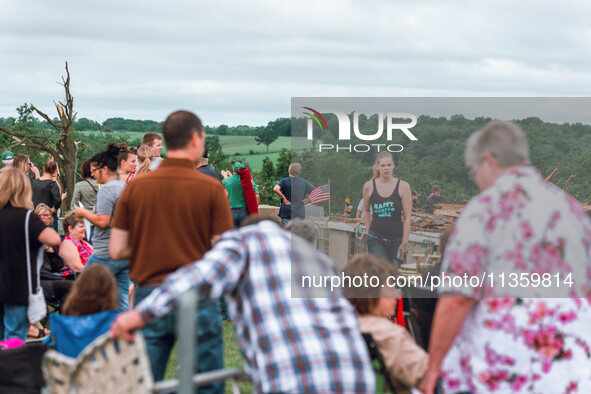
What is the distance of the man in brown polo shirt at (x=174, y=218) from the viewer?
3.19 m

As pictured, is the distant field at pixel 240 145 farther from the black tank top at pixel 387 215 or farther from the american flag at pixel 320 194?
the black tank top at pixel 387 215

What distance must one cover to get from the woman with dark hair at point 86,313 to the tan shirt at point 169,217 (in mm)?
564

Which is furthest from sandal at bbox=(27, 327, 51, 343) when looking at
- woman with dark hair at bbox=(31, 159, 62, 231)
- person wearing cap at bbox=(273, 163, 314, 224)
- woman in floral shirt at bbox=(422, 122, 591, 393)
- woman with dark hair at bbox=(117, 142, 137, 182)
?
person wearing cap at bbox=(273, 163, 314, 224)

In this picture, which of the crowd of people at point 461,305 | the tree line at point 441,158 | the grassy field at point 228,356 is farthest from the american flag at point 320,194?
the crowd of people at point 461,305

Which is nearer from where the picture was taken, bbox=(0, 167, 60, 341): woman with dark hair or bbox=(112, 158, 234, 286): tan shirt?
bbox=(112, 158, 234, 286): tan shirt

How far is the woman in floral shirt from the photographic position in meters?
2.40

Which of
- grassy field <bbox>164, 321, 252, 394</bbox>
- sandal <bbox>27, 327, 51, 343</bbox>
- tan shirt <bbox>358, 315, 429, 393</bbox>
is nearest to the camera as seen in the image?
tan shirt <bbox>358, 315, 429, 393</bbox>

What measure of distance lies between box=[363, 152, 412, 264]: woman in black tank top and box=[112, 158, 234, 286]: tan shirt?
8.29 ft

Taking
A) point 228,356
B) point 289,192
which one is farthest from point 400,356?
point 289,192

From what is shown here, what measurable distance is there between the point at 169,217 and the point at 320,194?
277 centimetres

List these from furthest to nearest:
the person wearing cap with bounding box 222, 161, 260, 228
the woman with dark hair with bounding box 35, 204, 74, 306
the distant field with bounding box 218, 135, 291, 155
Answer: the distant field with bounding box 218, 135, 291, 155, the person wearing cap with bounding box 222, 161, 260, 228, the woman with dark hair with bounding box 35, 204, 74, 306

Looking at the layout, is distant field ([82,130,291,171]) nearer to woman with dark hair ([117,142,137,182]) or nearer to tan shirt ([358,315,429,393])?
woman with dark hair ([117,142,137,182])

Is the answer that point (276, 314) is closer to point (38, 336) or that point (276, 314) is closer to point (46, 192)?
point (38, 336)

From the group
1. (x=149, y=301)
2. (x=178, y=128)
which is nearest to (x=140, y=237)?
(x=178, y=128)
